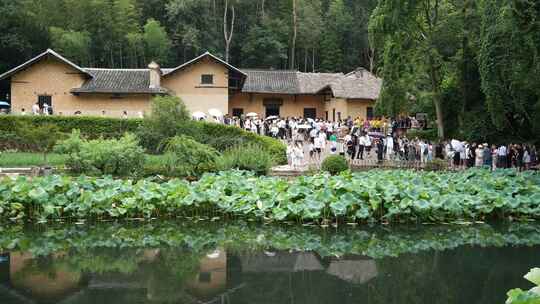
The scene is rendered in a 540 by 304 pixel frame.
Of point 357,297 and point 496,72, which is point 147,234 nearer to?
point 357,297

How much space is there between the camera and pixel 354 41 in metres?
54.2

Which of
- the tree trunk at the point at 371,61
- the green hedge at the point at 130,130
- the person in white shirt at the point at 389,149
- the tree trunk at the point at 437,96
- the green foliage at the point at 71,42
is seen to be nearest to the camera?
the person in white shirt at the point at 389,149

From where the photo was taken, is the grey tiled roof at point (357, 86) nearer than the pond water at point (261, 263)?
No

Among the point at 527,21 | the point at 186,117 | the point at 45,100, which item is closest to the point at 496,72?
the point at 527,21

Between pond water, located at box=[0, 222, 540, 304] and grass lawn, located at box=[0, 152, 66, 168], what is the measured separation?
27.0ft

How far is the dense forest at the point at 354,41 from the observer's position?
69.7 ft

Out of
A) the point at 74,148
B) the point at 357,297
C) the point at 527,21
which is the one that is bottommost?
the point at 357,297

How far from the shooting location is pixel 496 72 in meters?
21.0

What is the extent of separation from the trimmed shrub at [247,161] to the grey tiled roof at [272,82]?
71.1ft

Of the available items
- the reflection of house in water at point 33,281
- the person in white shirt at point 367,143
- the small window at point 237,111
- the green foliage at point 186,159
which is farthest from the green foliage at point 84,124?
the reflection of house in water at point 33,281

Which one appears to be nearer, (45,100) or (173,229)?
(173,229)

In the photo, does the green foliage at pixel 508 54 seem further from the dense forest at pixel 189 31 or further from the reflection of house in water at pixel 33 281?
the dense forest at pixel 189 31

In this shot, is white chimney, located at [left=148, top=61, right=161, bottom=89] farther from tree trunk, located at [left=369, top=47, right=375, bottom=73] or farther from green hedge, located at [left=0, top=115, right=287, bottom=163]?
tree trunk, located at [left=369, top=47, right=375, bottom=73]

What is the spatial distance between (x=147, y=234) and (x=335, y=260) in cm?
386
